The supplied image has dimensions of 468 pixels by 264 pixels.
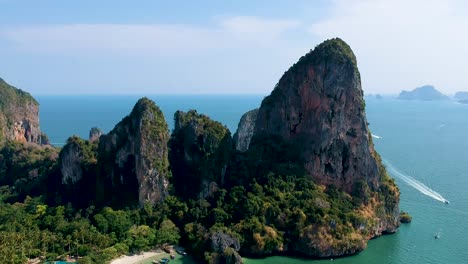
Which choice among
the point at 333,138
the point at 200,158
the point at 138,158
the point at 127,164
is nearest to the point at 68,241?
the point at 138,158

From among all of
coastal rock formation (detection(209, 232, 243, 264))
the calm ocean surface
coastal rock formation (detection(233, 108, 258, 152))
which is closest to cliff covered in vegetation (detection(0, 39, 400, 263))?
coastal rock formation (detection(209, 232, 243, 264))

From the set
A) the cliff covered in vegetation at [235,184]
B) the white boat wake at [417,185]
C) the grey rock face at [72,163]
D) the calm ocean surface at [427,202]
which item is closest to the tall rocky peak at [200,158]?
the cliff covered in vegetation at [235,184]

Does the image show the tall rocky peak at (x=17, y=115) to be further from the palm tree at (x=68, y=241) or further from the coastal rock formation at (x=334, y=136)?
the coastal rock formation at (x=334, y=136)

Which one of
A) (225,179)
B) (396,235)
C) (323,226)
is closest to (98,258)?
(225,179)

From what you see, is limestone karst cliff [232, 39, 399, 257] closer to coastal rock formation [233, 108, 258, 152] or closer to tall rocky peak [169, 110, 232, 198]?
tall rocky peak [169, 110, 232, 198]

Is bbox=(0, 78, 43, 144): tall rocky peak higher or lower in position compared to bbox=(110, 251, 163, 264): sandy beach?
higher

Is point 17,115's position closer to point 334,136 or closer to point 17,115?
point 17,115
